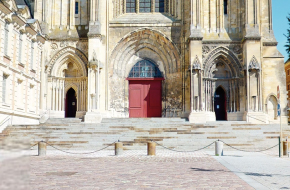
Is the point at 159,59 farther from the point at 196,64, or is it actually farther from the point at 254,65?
the point at 254,65

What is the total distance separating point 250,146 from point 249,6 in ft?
38.5

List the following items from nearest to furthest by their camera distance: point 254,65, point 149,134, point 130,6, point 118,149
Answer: point 118,149, point 149,134, point 254,65, point 130,6

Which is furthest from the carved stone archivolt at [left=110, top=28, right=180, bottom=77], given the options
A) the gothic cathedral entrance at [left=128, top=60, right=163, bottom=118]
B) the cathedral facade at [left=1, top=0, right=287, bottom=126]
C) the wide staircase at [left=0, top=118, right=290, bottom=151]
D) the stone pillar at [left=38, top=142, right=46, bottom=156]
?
the stone pillar at [left=38, top=142, right=46, bottom=156]

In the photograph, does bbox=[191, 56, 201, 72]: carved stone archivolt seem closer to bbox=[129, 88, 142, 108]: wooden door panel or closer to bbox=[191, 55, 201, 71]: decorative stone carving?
bbox=[191, 55, 201, 71]: decorative stone carving

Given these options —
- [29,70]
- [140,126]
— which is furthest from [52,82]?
[140,126]

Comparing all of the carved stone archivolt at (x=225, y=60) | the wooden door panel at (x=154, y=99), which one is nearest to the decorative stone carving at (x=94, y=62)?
the wooden door panel at (x=154, y=99)

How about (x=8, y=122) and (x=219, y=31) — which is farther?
(x=219, y=31)

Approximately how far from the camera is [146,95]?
89.5 ft

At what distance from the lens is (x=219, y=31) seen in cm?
2589

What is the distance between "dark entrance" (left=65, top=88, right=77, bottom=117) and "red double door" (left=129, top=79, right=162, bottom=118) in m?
4.36

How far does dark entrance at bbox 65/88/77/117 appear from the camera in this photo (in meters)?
27.1

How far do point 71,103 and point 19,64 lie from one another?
6369mm

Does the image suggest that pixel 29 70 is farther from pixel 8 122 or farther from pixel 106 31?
pixel 106 31

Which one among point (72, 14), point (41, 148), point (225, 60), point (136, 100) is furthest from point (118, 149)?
point (72, 14)
